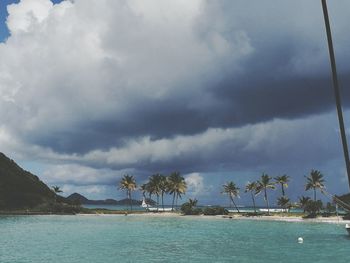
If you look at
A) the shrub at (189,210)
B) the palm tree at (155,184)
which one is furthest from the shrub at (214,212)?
the palm tree at (155,184)

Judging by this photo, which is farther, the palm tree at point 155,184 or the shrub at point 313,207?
the palm tree at point 155,184

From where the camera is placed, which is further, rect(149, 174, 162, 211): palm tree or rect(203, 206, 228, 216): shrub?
rect(149, 174, 162, 211): palm tree

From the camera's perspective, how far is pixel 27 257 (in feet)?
142

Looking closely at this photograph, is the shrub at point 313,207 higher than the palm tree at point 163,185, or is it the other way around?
the palm tree at point 163,185

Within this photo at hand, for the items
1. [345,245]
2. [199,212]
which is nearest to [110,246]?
[345,245]

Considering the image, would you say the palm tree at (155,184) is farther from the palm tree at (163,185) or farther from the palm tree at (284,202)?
the palm tree at (284,202)

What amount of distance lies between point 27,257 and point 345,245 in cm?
4054

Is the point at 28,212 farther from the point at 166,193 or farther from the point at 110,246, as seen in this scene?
the point at 110,246

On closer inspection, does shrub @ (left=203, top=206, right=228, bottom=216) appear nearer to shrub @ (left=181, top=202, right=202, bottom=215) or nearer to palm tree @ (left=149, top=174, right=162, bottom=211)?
shrub @ (left=181, top=202, right=202, bottom=215)

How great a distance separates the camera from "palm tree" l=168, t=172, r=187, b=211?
16912 centimetres

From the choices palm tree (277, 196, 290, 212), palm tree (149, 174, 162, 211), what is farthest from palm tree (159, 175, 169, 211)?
palm tree (277, 196, 290, 212)

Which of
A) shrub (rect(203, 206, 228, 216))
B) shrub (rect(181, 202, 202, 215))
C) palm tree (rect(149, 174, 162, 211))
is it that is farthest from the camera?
palm tree (rect(149, 174, 162, 211))

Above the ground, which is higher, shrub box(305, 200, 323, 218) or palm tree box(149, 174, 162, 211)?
palm tree box(149, 174, 162, 211)

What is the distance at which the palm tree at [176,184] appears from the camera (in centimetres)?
16912
